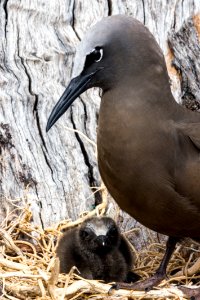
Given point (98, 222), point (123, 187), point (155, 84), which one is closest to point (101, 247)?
point (98, 222)

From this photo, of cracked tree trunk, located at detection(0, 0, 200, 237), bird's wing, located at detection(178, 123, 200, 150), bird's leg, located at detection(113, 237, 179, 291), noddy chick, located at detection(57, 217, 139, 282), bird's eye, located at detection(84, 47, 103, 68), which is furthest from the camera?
cracked tree trunk, located at detection(0, 0, 200, 237)

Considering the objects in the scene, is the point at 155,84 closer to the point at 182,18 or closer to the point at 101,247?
the point at 101,247

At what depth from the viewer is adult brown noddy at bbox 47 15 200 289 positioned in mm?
5223

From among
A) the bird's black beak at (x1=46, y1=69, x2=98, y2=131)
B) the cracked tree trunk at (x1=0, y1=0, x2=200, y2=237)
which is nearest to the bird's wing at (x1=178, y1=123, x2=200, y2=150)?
the bird's black beak at (x1=46, y1=69, x2=98, y2=131)

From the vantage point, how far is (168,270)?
601 centimetres

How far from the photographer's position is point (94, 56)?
5188 millimetres

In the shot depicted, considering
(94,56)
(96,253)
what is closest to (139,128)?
(94,56)

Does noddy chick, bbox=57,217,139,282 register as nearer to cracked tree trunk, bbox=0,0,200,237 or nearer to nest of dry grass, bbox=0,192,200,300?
nest of dry grass, bbox=0,192,200,300

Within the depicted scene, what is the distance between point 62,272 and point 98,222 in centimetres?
37

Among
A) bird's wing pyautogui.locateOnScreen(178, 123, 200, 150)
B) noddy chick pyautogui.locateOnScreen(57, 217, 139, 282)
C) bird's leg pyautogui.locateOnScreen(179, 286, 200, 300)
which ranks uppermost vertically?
bird's wing pyautogui.locateOnScreen(178, 123, 200, 150)

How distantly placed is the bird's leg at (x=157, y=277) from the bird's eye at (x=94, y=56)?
4.14ft

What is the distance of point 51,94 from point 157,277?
5.29ft

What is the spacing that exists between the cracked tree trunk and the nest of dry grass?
0.16 meters

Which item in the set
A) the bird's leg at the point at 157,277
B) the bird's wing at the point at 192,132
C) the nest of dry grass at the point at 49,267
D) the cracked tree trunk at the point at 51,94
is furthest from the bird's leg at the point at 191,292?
the cracked tree trunk at the point at 51,94
